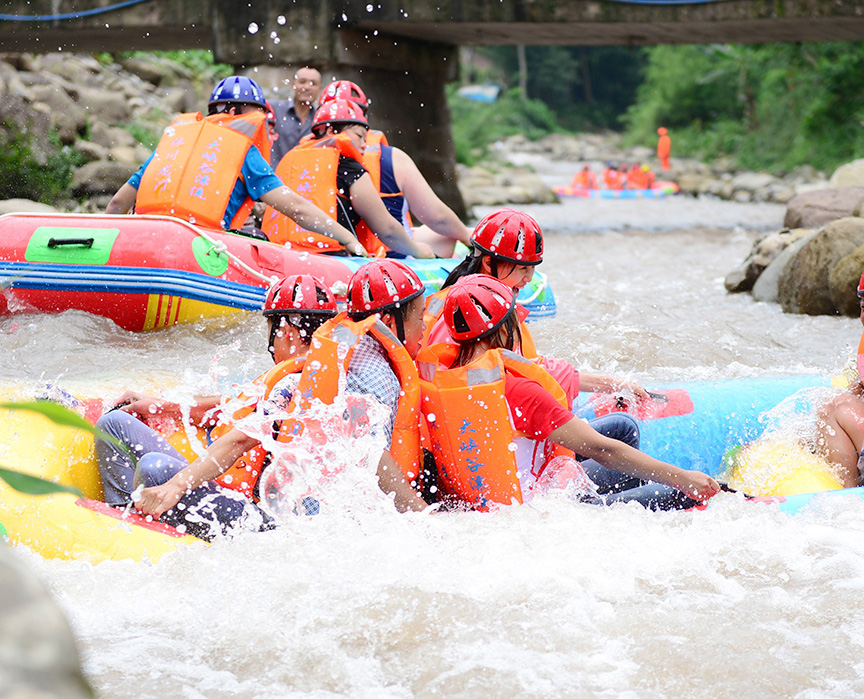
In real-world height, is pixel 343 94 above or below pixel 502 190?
above

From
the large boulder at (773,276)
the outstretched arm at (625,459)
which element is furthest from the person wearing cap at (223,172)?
the large boulder at (773,276)

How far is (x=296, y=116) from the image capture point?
743 centimetres

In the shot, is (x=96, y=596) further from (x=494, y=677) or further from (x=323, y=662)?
(x=494, y=677)

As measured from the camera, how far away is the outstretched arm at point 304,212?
241 inches

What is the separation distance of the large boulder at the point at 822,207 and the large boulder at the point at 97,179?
323 inches

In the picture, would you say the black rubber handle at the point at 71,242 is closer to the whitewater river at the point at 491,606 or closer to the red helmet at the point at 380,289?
the whitewater river at the point at 491,606

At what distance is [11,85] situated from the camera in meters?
14.8

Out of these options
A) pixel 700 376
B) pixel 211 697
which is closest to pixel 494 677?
pixel 211 697

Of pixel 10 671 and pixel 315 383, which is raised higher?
pixel 10 671

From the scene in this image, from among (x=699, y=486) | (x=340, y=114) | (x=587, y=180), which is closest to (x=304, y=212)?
(x=340, y=114)

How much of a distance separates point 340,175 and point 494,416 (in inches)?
134

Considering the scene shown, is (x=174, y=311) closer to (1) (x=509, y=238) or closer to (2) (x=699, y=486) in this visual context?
(1) (x=509, y=238)

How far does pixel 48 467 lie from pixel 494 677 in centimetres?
167

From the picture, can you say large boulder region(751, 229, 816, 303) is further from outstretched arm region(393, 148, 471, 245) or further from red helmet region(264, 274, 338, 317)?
red helmet region(264, 274, 338, 317)
